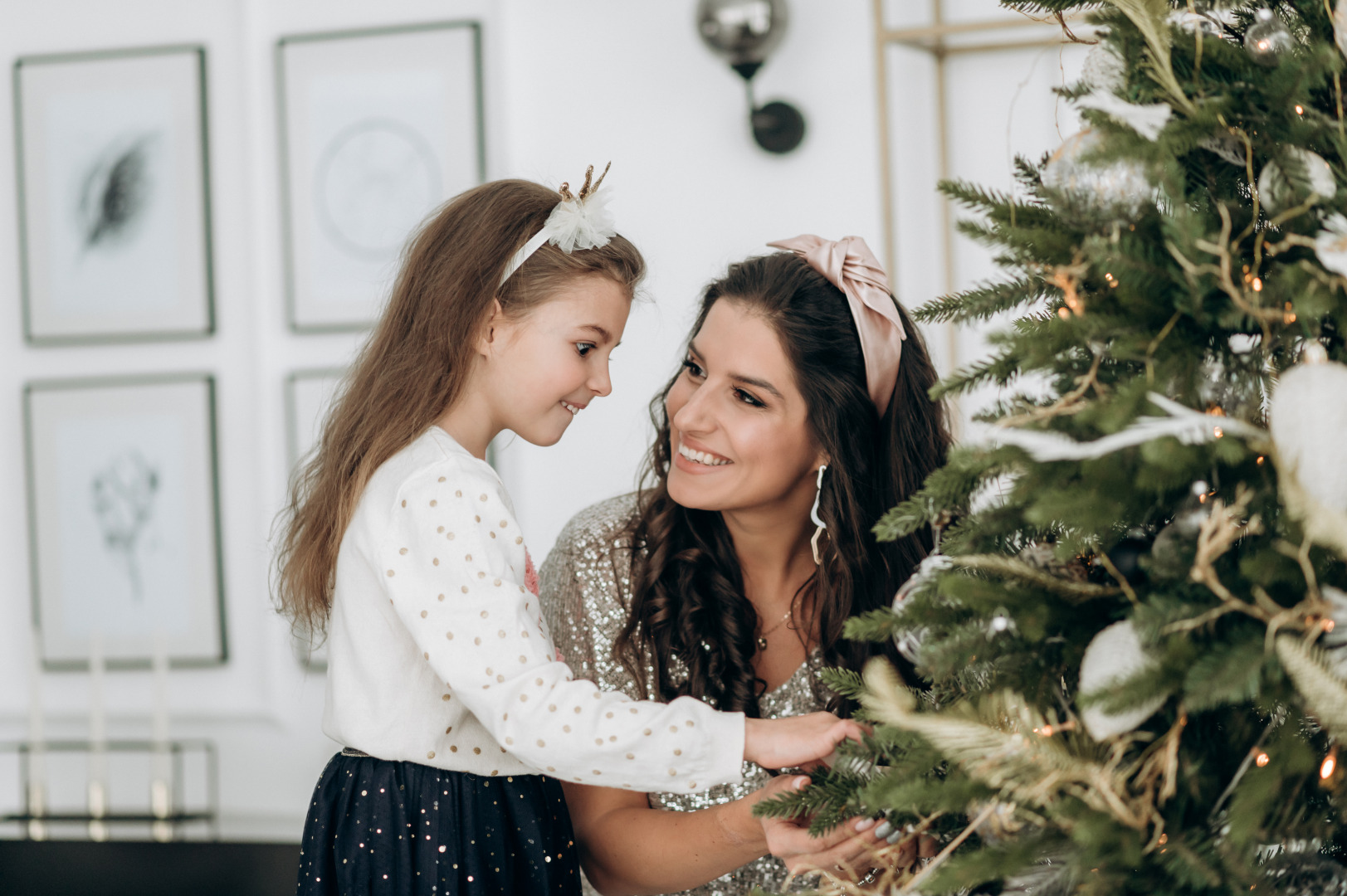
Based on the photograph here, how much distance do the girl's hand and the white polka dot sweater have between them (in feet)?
0.07

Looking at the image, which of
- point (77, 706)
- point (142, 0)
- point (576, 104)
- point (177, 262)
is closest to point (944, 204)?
point (576, 104)

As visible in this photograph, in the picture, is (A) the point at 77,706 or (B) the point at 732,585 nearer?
(B) the point at 732,585

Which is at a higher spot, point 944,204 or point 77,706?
point 944,204

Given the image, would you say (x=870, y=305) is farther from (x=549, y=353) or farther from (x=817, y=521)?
(x=549, y=353)

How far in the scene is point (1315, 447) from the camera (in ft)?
1.77

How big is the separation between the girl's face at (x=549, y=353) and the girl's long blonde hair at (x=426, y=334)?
0.06 ft

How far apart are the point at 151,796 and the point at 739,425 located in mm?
1828

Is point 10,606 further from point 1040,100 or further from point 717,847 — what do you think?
point 1040,100

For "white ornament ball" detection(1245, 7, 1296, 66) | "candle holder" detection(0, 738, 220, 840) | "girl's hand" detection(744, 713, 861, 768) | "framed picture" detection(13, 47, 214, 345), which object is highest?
"framed picture" detection(13, 47, 214, 345)

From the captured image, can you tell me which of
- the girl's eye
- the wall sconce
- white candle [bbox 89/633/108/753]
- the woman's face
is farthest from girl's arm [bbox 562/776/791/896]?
the wall sconce

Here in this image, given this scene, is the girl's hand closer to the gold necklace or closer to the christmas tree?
the christmas tree

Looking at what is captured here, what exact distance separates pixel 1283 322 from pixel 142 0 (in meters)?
2.82

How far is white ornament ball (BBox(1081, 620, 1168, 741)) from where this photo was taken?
0.60m

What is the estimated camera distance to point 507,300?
4.83 ft
